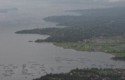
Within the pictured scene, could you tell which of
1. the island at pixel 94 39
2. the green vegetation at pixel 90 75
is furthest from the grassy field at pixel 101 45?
the green vegetation at pixel 90 75

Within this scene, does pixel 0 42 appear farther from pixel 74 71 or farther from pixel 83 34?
pixel 74 71

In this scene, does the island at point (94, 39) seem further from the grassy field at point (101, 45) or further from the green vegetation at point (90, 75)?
the green vegetation at point (90, 75)

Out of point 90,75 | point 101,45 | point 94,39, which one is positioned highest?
point 90,75

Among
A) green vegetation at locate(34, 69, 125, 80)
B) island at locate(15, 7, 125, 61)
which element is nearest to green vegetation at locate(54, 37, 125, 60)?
island at locate(15, 7, 125, 61)

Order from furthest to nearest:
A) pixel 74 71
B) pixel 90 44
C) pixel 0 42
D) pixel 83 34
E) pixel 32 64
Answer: pixel 83 34 → pixel 0 42 → pixel 90 44 → pixel 32 64 → pixel 74 71

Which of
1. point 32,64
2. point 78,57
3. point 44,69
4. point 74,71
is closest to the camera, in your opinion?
point 74,71

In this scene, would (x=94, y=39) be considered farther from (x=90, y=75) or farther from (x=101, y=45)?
(x=90, y=75)

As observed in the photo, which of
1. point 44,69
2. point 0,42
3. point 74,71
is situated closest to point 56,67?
point 44,69

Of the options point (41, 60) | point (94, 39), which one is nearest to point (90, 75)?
point (41, 60)
